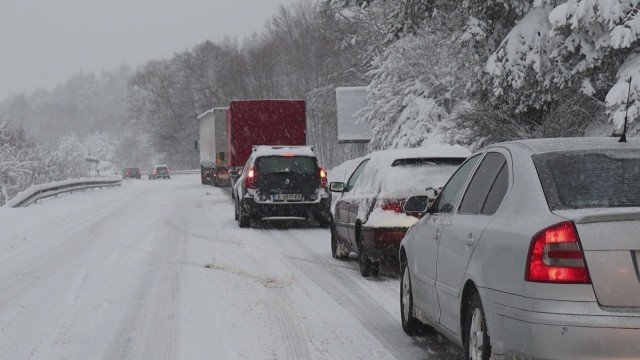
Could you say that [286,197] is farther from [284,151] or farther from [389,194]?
[389,194]

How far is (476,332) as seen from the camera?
4949 mm

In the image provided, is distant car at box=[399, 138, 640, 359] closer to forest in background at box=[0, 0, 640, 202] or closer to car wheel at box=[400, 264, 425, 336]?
car wheel at box=[400, 264, 425, 336]

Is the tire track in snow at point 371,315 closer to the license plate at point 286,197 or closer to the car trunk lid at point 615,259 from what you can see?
the car trunk lid at point 615,259

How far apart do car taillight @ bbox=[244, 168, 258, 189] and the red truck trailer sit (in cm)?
1025

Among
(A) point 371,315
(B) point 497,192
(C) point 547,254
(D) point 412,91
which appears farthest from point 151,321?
(D) point 412,91

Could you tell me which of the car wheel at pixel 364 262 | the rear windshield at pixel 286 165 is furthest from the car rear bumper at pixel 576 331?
the rear windshield at pixel 286 165

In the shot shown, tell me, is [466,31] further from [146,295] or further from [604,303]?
[604,303]

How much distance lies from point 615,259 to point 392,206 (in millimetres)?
6068

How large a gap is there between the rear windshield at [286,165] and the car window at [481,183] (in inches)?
485

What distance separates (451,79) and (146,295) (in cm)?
2203

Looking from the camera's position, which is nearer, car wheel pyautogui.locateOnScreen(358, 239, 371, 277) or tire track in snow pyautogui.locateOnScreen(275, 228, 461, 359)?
tire track in snow pyautogui.locateOnScreen(275, 228, 461, 359)

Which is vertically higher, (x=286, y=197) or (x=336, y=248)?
(x=286, y=197)

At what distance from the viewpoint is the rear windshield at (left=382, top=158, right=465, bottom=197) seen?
10.1 meters

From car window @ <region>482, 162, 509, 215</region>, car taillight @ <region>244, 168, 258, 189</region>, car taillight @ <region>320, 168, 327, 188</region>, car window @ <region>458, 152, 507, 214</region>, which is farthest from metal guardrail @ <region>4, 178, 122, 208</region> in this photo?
car window @ <region>482, 162, 509, 215</region>
